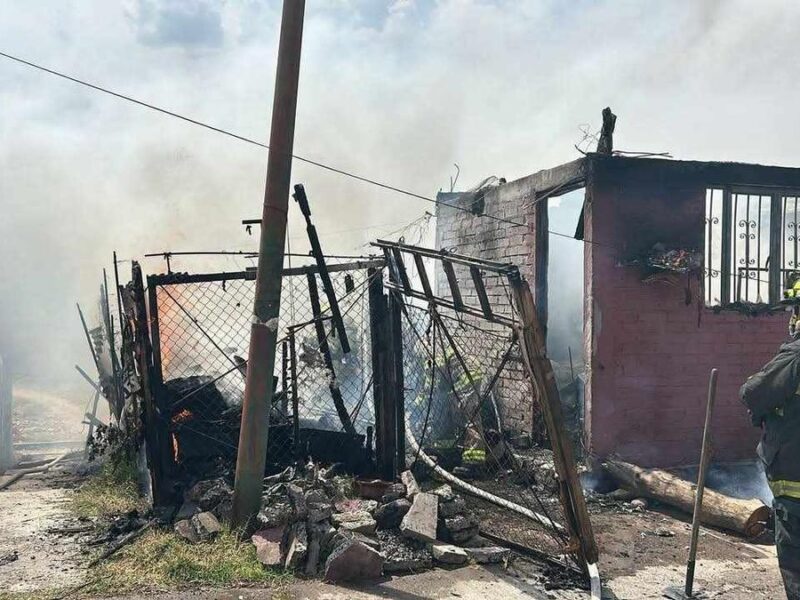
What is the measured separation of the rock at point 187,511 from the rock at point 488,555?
229 cm

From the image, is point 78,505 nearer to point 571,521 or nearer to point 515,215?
point 571,521

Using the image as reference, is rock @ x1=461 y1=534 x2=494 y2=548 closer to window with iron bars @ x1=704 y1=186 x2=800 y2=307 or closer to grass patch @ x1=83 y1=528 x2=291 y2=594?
grass patch @ x1=83 y1=528 x2=291 y2=594

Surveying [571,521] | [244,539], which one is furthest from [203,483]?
[571,521]

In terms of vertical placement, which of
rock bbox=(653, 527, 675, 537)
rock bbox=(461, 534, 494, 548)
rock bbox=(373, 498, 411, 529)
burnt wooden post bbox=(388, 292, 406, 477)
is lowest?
rock bbox=(653, 527, 675, 537)

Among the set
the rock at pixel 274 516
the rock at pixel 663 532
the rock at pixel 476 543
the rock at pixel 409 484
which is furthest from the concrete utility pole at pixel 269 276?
the rock at pixel 663 532

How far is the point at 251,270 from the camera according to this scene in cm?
580

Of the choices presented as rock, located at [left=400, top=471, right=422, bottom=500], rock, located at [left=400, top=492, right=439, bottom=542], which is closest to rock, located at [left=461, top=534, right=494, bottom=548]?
rock, located at [left=400, top=492, right=439, bottom=542]

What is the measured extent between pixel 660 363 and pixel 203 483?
5.34 metres

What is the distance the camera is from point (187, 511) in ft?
17.3

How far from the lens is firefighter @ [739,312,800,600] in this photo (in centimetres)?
387

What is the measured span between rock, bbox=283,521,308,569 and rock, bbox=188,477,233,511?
73 centimetres

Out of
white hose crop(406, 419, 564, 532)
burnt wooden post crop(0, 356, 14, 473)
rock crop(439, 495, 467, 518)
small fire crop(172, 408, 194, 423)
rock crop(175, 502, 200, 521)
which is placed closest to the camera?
rock crop(439, 495, 467, 518)

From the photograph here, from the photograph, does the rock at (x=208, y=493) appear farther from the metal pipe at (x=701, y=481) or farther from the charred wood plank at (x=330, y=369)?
the metal pipe at (x=701, y=481)

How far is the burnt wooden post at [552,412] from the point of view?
4094 mm
